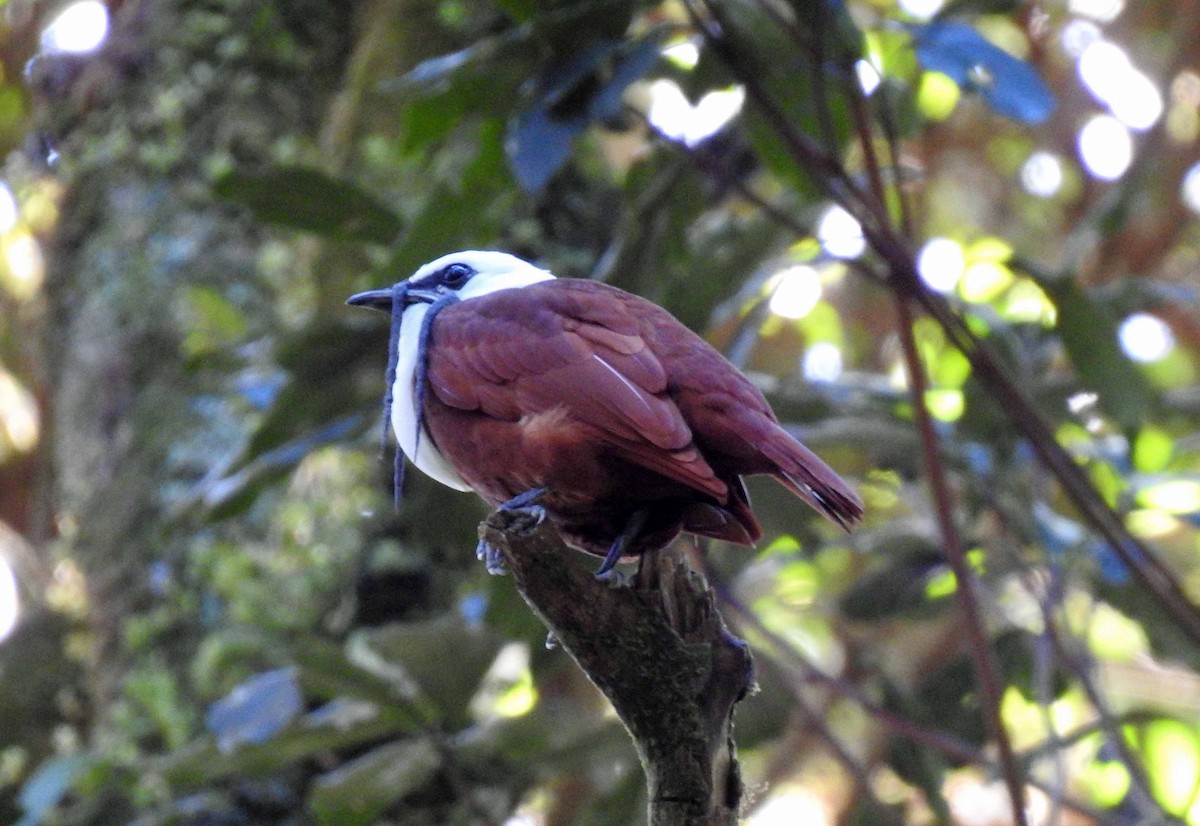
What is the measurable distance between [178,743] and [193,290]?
Answer: 1347 millimetres

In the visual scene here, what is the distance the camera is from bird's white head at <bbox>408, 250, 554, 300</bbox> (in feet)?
8.73

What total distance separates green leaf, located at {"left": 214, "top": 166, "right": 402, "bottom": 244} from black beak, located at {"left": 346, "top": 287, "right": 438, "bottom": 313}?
0.76 m

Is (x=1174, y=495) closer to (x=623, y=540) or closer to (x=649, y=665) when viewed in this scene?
(x=623, y=540)

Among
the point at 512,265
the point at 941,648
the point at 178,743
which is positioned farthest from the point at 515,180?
the point at 941,648

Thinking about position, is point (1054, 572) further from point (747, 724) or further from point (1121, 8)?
point (1121, 8)

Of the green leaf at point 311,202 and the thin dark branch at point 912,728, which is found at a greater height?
the green leaf at point 311,202

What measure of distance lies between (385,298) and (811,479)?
3.10 feet

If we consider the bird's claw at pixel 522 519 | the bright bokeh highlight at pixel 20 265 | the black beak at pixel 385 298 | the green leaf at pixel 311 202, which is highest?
the bird's claw at pixel 522 519

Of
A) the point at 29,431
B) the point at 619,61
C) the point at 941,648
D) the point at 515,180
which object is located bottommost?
the point at 29,431

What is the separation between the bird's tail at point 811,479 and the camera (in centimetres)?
199

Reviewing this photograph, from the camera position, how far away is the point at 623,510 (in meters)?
2.19

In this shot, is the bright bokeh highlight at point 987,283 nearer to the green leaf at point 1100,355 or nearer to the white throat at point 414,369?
the green leaf at point 1100,355

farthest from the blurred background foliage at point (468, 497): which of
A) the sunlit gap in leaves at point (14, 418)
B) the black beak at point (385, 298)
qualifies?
the sunlit gap in leaves at point (14, 418)

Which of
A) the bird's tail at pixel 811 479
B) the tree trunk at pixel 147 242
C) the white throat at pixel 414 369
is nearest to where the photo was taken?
the bird's tail at pixel 811 479
